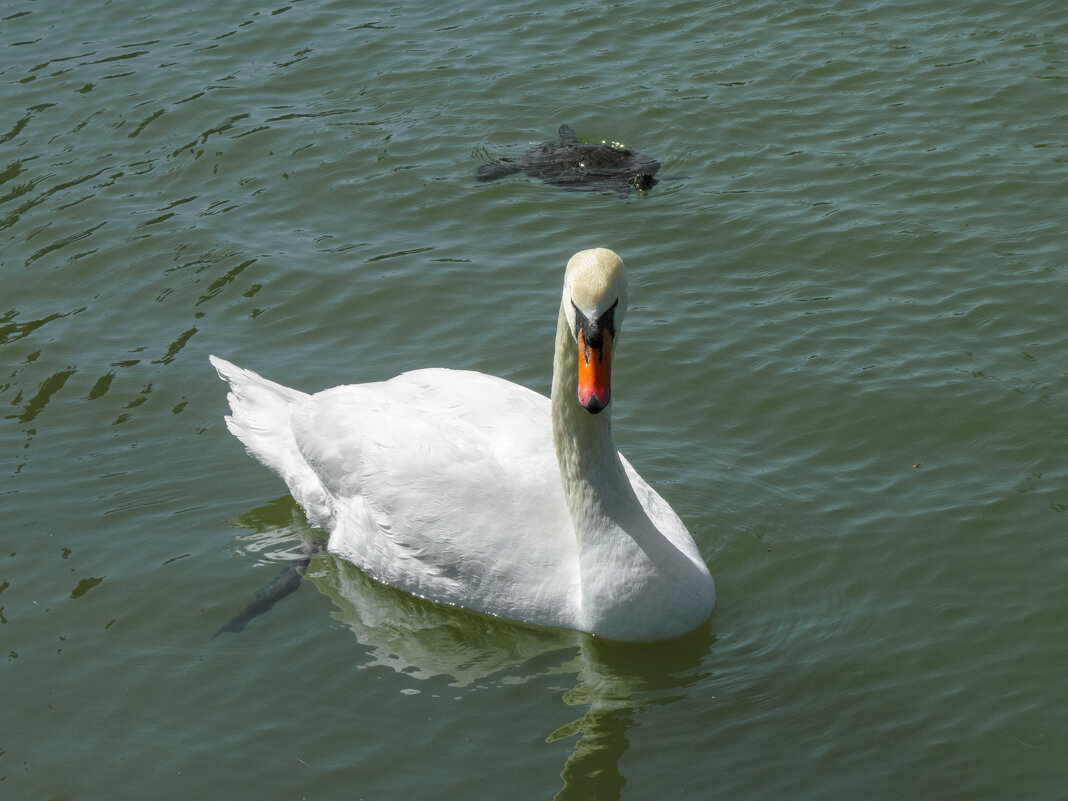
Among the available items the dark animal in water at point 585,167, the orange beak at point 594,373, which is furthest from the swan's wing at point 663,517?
the dark animal in water at point 585,167

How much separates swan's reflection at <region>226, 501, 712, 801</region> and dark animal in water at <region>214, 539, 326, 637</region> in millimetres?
144

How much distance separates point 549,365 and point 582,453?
8.00 feet

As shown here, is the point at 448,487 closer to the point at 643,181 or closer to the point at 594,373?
the point at 594,373

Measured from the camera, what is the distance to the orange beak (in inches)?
213

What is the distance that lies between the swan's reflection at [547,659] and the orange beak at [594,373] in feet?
4.60

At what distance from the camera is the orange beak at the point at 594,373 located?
5402mm

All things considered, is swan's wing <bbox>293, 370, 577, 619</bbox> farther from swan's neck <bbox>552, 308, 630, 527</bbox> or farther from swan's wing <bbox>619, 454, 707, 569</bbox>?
swan's wing <bbox>619, 454, 707, 569</bbox>

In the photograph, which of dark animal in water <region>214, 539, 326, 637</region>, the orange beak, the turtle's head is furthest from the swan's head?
the turtle's head

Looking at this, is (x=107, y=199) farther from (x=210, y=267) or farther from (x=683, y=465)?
(x=683, y=465)

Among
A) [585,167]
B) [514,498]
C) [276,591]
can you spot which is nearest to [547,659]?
[514,498]

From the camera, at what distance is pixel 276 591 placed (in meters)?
6.73

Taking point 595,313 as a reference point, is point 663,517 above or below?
below

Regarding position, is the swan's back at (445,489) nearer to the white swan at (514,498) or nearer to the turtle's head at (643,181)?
the white swan at (514,498)

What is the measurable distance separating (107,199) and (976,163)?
6.89 metres
